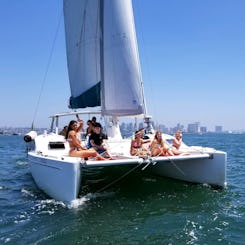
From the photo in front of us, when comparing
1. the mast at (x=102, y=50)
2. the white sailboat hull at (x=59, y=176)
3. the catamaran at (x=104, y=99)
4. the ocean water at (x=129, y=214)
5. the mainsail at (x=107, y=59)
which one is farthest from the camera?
the mast at (x=102, y=50)

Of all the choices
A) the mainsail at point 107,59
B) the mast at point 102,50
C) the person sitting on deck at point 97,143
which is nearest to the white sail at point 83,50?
the mainsail at point 107,59

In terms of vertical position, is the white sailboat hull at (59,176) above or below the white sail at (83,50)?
below

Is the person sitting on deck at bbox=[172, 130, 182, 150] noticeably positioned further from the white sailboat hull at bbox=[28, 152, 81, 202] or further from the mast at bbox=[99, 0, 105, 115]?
the white sailboat hull at bbox=[28, 152, 81, 202]

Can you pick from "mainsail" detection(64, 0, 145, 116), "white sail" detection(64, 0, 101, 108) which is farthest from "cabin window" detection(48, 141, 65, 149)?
"white sail" detection(64, 0, 101, 108)

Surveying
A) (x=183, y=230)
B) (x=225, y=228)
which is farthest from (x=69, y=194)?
(x=225, y=228)

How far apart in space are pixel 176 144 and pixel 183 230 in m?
4.21

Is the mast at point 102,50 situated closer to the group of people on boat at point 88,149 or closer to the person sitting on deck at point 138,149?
the group of people on boat at point 88,149

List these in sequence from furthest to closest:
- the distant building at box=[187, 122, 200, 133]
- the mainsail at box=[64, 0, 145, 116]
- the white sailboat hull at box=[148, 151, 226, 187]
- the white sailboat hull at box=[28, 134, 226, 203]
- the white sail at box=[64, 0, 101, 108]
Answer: the distant building at box=[187, 122, 200, 133]
the white sail at box=[64, 0, 101, 108]
the mainsail at box=[64, 0, 145, 116]
the white sailboat hull at box=[148, 151, 226, 187]
the white sailboat hull at box=[28, 134, 226, 203]

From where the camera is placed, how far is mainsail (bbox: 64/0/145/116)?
1080 cm

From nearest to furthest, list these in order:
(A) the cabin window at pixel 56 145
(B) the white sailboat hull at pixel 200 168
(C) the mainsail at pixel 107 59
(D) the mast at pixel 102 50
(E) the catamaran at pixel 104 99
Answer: (E) the catamaran at pixel 104 99, (B) the white sailboat hull at pixel 200 168, (A) the cabin window at pixel 56 145, (C) the mainsail at pixel 107 59, (D) the mast at pixel 102 50

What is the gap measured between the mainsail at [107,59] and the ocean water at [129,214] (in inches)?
96.8

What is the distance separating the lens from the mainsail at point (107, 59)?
10.8m

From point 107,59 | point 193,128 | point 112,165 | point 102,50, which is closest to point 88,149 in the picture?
point 112,165

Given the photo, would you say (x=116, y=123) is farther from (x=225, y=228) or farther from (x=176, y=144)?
(x=225, y=228)
